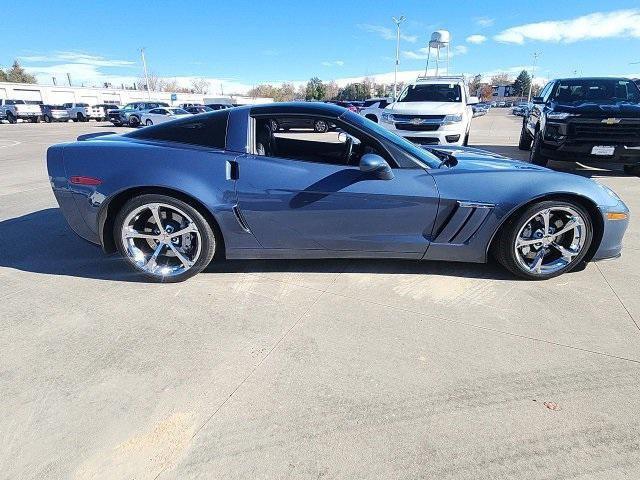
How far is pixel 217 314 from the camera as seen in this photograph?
2.62 m

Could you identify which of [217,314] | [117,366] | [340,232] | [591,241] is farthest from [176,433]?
[591,241]

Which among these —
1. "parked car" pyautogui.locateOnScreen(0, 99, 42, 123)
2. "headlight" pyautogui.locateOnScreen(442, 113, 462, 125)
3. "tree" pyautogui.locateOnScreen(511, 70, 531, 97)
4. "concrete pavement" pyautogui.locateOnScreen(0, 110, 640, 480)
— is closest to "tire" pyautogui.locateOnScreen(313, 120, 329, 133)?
"concrete pavement" pyautogui.locateOnScreen(0, 110, 640, 480)

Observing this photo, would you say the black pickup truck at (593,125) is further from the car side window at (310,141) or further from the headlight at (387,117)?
the car side window at (310,141)

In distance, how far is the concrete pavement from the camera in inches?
62.8

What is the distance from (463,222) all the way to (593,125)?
508 centimetres

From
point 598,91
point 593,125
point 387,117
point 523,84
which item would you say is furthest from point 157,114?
point 523,84

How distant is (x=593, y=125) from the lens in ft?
20.6

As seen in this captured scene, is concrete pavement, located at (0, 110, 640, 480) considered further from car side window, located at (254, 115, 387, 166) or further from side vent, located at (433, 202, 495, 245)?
car side window, located at (254, 115, 387, 166)

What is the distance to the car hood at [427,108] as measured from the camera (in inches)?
341

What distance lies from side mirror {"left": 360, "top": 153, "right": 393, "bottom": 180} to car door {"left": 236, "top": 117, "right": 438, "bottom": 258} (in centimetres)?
4

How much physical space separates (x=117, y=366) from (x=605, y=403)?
2.47m

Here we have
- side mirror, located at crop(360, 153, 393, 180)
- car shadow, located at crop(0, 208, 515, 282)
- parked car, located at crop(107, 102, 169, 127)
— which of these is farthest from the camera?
parked car, located at crop(107, 102, 169, 127)

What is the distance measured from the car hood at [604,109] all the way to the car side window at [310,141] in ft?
16.9

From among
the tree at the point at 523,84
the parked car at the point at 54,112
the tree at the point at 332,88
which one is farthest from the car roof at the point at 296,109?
the tree at the point at 523,84
